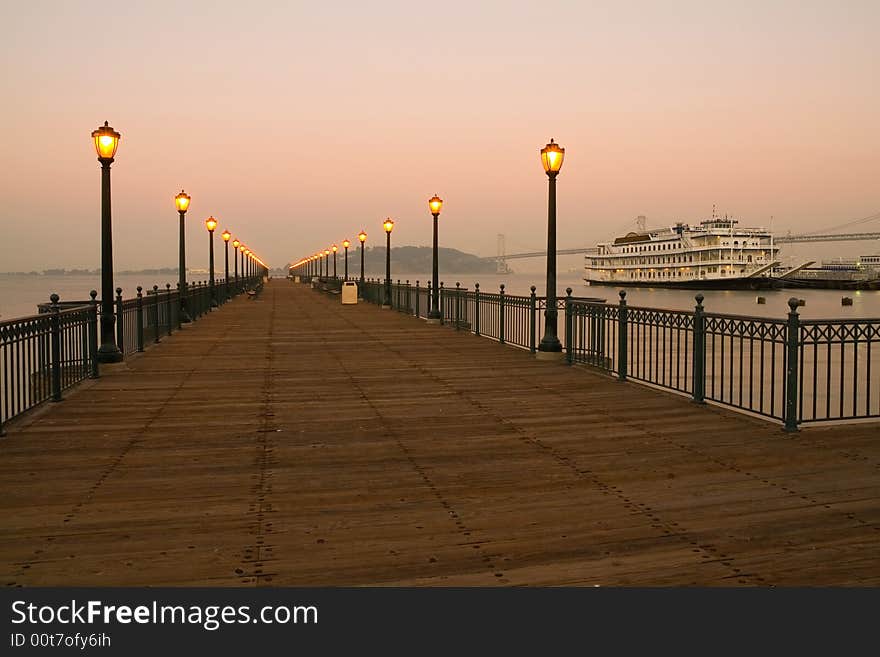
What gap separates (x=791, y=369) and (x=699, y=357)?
6.69ft

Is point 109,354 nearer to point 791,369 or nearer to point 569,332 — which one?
point 569,332

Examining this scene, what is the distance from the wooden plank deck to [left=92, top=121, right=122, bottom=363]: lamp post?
2.60m

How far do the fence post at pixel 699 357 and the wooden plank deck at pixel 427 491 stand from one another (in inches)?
15.4

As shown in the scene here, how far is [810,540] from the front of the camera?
5129 mm

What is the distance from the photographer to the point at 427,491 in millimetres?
6328

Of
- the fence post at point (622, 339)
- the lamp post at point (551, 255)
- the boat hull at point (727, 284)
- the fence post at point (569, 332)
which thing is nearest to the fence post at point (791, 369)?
the fence post at point (622, 339)

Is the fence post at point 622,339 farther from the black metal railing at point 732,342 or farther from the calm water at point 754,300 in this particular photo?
the calm water at point 754,300

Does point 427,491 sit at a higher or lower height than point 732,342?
lower

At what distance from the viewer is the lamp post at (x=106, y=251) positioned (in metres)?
14.0

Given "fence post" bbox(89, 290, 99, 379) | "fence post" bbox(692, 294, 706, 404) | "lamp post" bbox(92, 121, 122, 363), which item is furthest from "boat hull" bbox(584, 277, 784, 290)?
"fence post" bbox(89, 290, 99, 379)

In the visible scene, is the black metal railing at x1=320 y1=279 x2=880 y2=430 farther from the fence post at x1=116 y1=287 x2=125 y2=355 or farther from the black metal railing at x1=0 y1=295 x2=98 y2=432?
the fence post at x1=116 y1=287 x2=125 y2=355

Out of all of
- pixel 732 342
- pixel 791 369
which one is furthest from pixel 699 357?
pixel 791 369

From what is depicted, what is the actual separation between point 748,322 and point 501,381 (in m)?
4.08

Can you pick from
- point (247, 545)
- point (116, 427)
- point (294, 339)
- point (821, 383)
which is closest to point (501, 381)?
point (116, 427)
